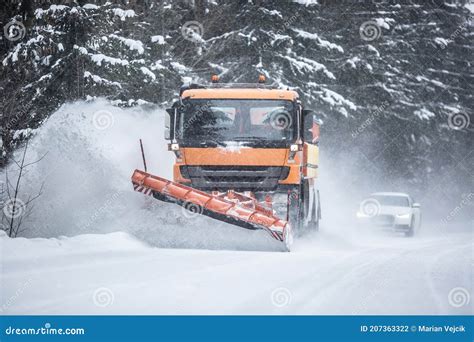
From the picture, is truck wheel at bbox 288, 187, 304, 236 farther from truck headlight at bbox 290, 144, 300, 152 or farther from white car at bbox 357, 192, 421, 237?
white car at bbox 357, 192, 421, 237

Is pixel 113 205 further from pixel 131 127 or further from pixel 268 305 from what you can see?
pixel 268 305

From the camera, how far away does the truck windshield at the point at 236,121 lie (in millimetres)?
13672

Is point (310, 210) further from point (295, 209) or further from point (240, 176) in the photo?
point (240, 176)

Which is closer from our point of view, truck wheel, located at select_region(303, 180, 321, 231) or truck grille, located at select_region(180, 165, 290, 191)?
truck grille, located at select_region(180, 165, 290, 191)

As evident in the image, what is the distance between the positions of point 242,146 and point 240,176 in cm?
49

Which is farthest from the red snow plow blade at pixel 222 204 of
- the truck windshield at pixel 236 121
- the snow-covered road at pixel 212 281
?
the truck windshield at pixel 236 121

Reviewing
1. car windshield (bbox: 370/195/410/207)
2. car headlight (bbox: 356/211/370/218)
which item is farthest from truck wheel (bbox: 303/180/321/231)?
car windshield (bbox: 370/195/410/207)

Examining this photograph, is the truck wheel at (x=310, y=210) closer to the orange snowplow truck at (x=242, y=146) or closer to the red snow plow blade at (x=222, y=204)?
the orange snowplow truck at (x=242, y=146)

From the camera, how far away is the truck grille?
44.6 ft

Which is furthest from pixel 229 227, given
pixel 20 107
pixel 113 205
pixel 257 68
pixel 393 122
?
pixel 393 122

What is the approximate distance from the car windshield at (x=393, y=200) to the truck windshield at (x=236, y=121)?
9678 millimetres

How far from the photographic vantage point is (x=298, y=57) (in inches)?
1184

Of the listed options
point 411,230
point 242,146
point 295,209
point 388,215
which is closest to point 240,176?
point 242,146

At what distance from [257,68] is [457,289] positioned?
21.2 meters
